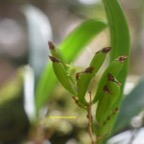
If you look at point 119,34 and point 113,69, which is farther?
point 119,34

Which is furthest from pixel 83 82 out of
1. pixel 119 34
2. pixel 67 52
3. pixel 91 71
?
pixel 67 52

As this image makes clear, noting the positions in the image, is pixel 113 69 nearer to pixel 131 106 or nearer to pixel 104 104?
pixel 104 104

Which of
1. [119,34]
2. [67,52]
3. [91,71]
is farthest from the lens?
[67,52]

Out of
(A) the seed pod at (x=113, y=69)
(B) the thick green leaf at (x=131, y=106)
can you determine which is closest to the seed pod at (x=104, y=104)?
(A) the seed pod at (x=113, y=69)

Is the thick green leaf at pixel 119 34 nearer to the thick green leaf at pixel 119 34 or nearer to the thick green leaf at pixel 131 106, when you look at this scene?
the thick green leaf at pixel 119 34

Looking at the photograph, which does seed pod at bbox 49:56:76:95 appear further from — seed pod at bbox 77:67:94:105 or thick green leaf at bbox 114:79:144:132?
thick green leaf at bbox 114:79:144:132

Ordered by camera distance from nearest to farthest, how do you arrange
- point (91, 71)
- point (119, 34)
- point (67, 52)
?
point (91, 71), point (119, 34), point (67, 52)

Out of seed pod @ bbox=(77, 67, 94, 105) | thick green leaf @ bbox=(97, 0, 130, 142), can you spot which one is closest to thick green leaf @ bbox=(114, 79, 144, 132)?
thick green leaf @ bbox=(97, 0, 130, 142)

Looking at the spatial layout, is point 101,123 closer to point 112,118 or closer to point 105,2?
point 112,118
